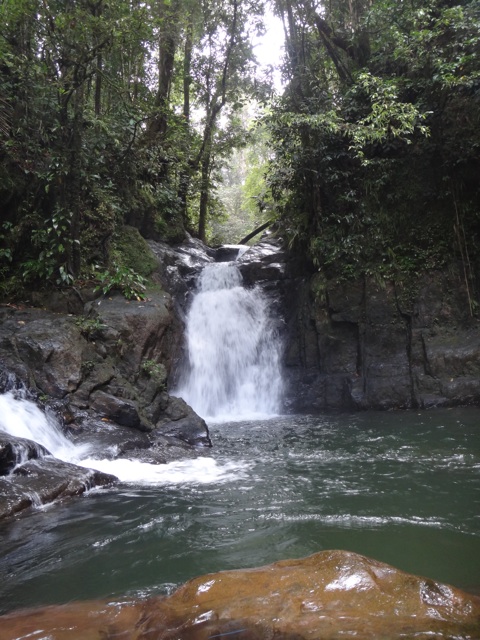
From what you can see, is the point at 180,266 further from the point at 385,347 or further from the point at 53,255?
the point at 385,347

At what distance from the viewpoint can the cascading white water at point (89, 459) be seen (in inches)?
226

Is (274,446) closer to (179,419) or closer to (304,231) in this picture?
(179,419)

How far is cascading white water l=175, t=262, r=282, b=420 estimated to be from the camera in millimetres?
11102

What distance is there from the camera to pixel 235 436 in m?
8.23

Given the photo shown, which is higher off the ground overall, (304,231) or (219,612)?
(304,231)

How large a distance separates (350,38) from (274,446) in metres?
11.0

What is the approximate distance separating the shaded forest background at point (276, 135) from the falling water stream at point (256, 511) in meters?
4.25

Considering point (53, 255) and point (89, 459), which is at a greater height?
point (53, 255)

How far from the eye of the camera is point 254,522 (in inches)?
164

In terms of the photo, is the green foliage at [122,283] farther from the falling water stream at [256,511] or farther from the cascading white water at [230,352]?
the falling water stream at [256,511]

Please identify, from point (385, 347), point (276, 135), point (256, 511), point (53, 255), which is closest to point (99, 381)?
point (53, 255)

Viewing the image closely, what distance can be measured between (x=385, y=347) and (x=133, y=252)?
633 centimetres

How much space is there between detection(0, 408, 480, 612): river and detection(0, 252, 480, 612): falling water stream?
1 cm

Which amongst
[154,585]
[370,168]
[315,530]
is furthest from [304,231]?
[154,585]
